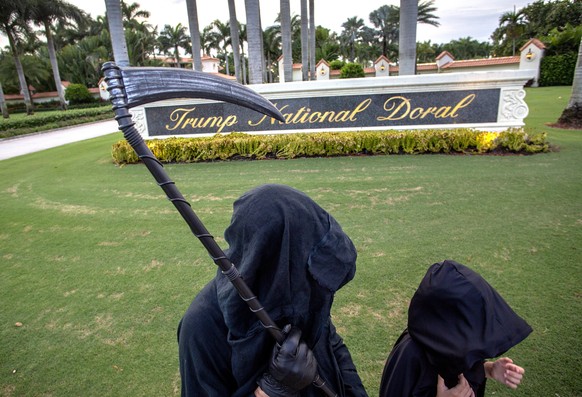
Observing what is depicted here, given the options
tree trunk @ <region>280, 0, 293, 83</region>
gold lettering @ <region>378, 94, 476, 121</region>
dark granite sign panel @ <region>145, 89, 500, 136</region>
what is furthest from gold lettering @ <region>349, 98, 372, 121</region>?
tree trunk @ <region>280, 0, 293, 83</region>

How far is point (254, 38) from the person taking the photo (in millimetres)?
11477

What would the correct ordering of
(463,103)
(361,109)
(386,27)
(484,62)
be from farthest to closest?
1. (386,27)
2. (484,62)
3. (361,109)
4. (463,103)

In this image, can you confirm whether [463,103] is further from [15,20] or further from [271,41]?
[271,41]

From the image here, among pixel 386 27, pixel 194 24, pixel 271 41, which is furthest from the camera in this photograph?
pixel 386 27

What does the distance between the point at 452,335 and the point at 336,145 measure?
752cm

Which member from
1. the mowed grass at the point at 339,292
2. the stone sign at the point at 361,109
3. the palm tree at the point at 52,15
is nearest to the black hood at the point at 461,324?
the mowed grass at the point at 339,292

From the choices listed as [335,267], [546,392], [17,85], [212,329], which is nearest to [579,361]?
[546,392]

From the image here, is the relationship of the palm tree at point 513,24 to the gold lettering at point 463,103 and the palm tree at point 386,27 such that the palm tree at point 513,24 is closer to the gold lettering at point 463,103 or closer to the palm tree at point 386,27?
the palm tree at point 386,27

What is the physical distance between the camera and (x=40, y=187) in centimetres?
792

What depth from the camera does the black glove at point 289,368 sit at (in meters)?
1.12

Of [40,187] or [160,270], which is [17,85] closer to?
[40,187]

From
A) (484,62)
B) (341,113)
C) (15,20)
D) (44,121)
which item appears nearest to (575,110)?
(341,113)

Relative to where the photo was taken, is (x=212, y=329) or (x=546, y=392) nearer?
(x=212, y=329)

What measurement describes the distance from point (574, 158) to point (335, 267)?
330 inches
